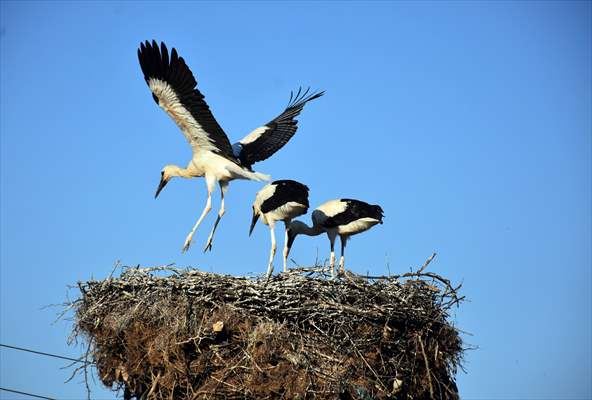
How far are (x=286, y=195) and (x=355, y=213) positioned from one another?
0.76 m

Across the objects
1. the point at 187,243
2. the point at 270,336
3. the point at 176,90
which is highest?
the point at 176,90

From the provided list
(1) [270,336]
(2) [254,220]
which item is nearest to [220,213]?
(2) [254,220]

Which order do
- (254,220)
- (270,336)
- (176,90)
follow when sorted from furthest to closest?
(254,220), (176,90), (270,336)

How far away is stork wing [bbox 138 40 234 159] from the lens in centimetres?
1024

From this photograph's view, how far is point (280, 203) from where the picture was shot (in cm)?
1067

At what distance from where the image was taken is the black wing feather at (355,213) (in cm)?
1046

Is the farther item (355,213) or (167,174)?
(167,174)

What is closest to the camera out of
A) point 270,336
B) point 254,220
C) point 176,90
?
point 270,336

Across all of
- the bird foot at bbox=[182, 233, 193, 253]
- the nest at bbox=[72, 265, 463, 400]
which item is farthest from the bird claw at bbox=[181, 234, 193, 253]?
the nest at bbox=[72, 265, 463, 400]

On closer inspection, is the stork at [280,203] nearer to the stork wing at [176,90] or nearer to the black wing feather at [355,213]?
the black wing feather at [355,213]

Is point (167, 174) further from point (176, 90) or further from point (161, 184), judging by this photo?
point (176, 90)

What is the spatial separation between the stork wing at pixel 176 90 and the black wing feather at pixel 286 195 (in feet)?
2.61

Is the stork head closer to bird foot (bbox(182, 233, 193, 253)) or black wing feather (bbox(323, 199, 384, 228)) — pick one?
bird foot (bbox(182, 233, 193, 253))


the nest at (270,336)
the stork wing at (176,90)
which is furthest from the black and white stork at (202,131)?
the nest at (270,336)
